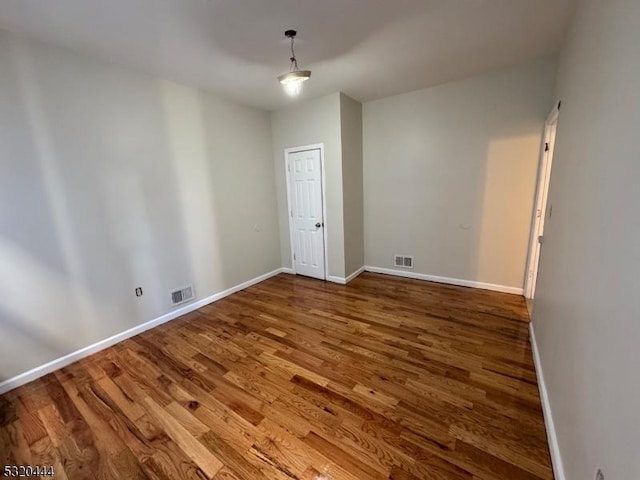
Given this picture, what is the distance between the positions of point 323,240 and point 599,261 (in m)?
3.25

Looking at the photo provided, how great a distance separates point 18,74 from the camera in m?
2.06

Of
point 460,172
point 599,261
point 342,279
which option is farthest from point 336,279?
point 599,261

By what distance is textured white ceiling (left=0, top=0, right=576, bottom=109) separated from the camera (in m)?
1.85

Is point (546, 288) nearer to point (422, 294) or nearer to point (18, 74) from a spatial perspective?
point (422, 294)

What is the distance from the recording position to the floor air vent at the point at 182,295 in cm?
322

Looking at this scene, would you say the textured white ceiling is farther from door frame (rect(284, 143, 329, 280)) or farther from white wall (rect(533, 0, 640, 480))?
door frame (rect(284, 143, 329, 280))

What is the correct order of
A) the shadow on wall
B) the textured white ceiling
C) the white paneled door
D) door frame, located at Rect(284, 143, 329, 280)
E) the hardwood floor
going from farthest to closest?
the white paneled door → door frame, located at Rect(284, 143, 329, 280) → the shadow on wall → the textured white ceiling → the hardwood floor

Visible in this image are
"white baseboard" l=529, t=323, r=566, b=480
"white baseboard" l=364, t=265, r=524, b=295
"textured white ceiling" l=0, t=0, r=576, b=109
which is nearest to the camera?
"white baseboard" l=529, t=323, r=566, b=480

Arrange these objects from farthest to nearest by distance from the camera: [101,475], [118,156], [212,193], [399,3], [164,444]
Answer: [212,193]
[118,156]
[399,3]
[164,444]
[101,475]

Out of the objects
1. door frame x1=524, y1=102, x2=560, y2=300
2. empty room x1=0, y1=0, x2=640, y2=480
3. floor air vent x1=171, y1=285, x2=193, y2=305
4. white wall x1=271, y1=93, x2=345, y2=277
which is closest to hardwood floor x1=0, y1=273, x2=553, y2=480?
empty room x1=0, y1=0, x2=640, y2=480

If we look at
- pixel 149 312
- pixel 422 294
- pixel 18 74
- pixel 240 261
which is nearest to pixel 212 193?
pixel 240 261

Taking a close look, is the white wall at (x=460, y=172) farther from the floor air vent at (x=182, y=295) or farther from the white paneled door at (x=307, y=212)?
the floor air vent at (x=182, y=295)

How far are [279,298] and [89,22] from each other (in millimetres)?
3158

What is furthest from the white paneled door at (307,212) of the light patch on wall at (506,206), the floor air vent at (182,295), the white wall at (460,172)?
the light patch on wall at (506,206)
